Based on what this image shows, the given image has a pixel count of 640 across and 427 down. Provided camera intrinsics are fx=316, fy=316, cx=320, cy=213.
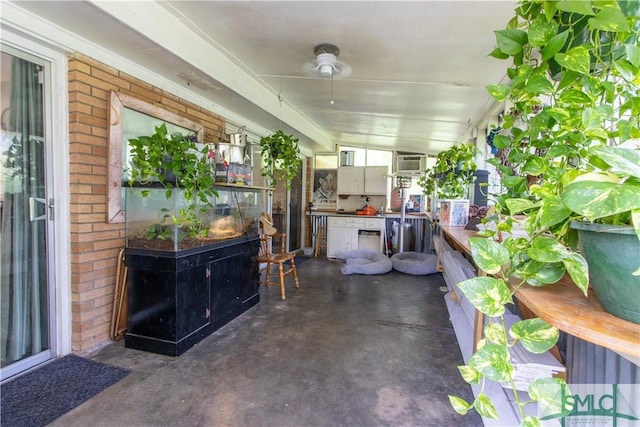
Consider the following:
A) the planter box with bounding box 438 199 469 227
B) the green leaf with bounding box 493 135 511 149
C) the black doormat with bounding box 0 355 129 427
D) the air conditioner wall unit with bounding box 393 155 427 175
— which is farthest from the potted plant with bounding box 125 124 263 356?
the air conditioner wall unit with bounding box 393 155 427 175

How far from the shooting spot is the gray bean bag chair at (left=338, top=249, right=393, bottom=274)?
4.70 m

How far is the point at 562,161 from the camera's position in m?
0.80

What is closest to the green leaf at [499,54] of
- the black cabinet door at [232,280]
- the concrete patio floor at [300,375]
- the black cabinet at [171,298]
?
the concrete patio floor at [300,375]

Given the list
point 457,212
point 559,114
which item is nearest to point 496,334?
point 559,114

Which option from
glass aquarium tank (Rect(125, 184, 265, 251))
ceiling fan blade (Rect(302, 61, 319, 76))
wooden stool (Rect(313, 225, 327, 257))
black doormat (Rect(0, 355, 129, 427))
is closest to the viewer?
black doormat (Rect(0, 355, 129, 427))

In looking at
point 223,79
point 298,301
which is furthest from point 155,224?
point 298,301

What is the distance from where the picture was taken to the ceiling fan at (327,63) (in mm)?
2504

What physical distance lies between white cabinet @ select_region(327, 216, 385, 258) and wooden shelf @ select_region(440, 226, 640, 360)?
16.7 ft

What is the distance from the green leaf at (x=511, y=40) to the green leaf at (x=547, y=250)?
1.59ft

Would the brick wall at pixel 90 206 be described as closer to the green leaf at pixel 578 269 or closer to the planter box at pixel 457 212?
the green leaf at pixel 578 269

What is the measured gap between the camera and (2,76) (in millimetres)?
1862

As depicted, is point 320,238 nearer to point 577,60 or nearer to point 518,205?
point 518,205

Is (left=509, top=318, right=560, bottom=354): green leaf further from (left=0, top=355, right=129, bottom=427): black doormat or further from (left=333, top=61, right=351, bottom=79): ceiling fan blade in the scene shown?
(left=333, top=61, right=351, bottom=79): ceiling fan blade

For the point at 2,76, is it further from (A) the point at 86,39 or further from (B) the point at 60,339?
(B) the point at 60,339
